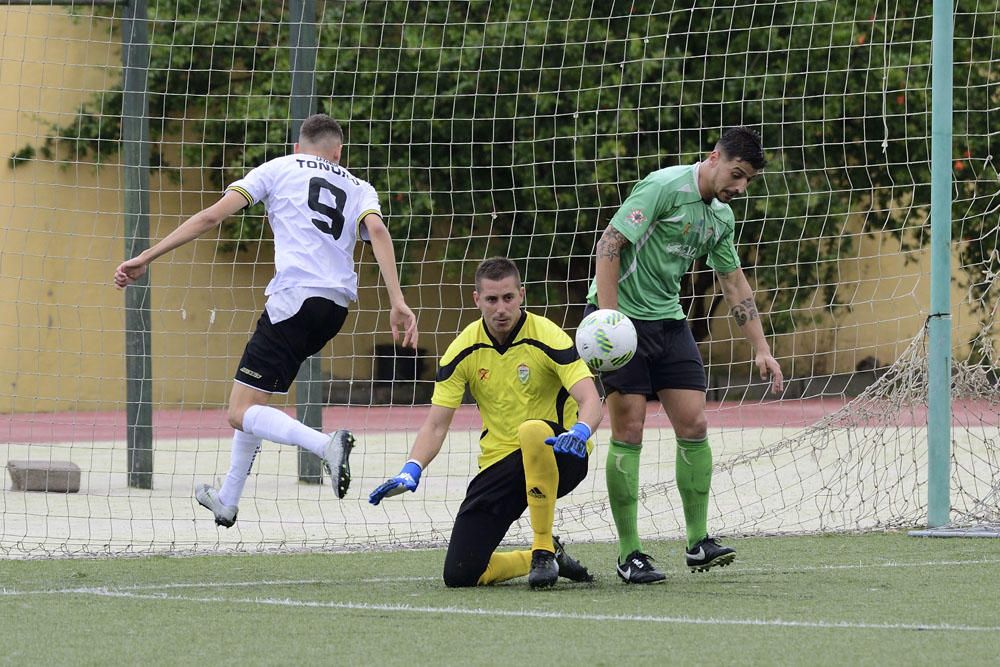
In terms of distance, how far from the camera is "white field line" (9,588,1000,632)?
16.3 feet

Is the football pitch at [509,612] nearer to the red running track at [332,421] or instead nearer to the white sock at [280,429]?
the white sock at [280,429]

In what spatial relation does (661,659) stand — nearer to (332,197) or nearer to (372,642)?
(372,642)

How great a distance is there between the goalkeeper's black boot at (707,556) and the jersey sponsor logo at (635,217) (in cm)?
140

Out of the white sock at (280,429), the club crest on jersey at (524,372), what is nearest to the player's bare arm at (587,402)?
the club crest on jersey at (524,372)

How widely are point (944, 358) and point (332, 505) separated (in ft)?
14.0

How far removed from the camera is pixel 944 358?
8250 mm

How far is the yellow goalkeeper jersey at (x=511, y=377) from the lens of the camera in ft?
20.0

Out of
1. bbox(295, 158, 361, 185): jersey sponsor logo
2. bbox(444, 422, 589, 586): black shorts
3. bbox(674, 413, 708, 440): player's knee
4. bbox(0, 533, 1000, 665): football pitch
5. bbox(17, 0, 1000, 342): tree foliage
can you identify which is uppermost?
bbox(17, 0, 1000, 342): tree foliage

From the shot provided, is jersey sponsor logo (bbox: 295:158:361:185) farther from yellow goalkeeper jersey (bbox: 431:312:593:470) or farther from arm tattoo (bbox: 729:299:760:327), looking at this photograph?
arm tattoo (bbox: 729:299:760:327)

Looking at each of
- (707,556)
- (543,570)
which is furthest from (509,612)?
(707,556)

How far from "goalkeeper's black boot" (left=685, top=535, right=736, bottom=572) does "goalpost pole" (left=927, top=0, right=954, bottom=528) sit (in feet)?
7.45

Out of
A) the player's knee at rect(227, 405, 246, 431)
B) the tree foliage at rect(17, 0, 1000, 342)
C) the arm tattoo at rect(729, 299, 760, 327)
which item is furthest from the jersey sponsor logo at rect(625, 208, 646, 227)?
the tree foliage at rect(17, 0, 1000, 342)

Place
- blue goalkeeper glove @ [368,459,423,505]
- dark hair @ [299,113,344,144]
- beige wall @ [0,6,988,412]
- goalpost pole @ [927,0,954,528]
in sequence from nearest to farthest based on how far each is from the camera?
Result: blue goalkeeper glove @ [368,459,423,505]
dark hair @ [299,113,344,144]
goalpost pole @ [927,0,954,528]
beige wall @ [0,6,988,412]

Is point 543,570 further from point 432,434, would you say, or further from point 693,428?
point 693,428
